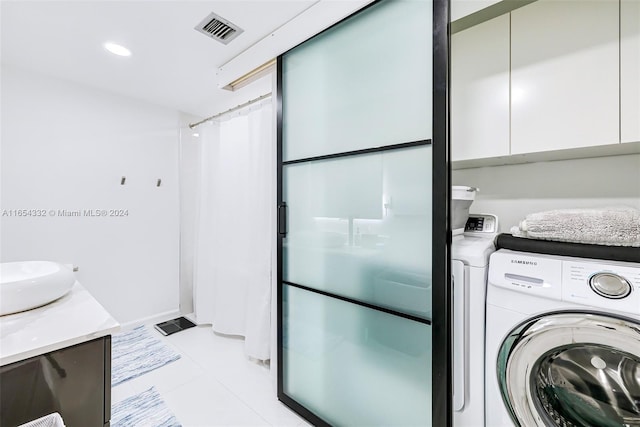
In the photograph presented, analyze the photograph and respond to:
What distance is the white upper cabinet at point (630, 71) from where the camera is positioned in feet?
3.67

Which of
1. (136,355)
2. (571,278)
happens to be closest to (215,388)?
(136,355)

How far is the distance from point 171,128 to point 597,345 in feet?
11.8

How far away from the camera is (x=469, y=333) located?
4.00ft

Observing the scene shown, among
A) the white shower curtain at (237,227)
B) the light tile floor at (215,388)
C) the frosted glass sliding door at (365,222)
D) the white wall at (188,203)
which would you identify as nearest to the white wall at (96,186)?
the white wall at (188,203)

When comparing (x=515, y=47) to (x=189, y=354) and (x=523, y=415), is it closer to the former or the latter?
(x=523, y=415)

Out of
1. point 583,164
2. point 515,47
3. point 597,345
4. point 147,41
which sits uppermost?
point 147,41

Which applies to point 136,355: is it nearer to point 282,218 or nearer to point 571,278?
point 282,218

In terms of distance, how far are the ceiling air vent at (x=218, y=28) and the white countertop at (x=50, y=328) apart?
1598 mm

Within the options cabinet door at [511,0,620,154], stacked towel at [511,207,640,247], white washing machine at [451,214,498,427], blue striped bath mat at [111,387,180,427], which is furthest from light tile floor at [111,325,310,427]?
cabinet door at [511,0,620,154]

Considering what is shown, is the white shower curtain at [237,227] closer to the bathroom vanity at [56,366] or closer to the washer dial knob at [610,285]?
the bathroom vanity at [56,366]

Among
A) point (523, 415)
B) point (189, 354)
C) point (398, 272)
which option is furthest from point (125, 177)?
point (523, 415)

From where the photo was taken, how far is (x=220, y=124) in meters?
2.79

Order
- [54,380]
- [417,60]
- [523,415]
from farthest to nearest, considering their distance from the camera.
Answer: [417,60] → [523,415] → [54,380]

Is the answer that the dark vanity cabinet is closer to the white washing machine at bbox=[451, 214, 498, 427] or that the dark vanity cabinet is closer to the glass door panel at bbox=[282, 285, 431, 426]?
the glass door panel at bbox=[282, 285, 431, 426]
